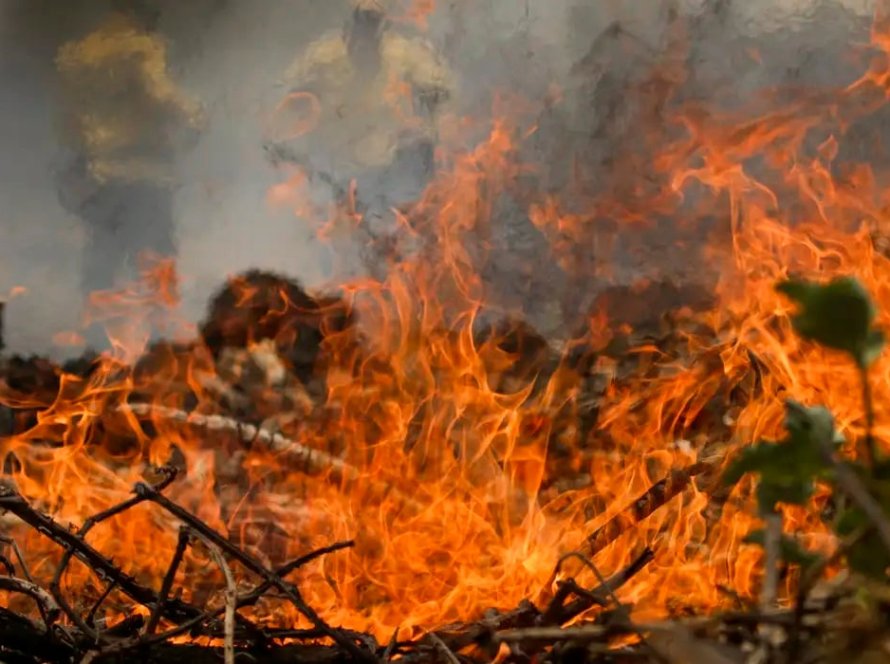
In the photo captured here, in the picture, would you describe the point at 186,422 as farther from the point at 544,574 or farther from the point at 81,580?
the point at 544,574

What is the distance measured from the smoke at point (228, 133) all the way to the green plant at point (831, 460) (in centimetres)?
298

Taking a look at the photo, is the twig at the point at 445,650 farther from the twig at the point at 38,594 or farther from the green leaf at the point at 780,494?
the twig at the point at 38,594

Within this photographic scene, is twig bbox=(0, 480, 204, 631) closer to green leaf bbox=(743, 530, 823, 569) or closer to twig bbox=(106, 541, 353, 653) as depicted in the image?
twig bbox=(106, 541, 353, 653)

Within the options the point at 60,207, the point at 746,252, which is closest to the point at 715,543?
the point at 746,252

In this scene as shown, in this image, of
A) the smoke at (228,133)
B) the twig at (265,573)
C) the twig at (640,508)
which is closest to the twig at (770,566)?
the twig at (265,573)

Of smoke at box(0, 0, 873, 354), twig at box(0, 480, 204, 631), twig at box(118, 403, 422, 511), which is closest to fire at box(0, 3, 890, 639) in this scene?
twig at box(118, 403, 422, 511)

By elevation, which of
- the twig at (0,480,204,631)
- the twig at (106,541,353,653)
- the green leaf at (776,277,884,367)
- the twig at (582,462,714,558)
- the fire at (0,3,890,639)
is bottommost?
the green leaf at (776,277,884,367)

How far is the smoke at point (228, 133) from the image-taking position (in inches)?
138

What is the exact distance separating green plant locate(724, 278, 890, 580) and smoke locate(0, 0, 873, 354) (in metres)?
2.98

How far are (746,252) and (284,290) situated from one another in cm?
198

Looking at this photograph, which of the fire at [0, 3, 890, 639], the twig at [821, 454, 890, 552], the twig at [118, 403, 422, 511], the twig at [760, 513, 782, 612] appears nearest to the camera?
the twig at [821, 454, 890, 552]

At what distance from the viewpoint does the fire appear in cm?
191

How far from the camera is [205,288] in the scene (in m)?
3.75

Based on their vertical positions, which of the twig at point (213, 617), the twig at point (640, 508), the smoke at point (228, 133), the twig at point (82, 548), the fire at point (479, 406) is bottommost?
the twig at point (213, 617)
